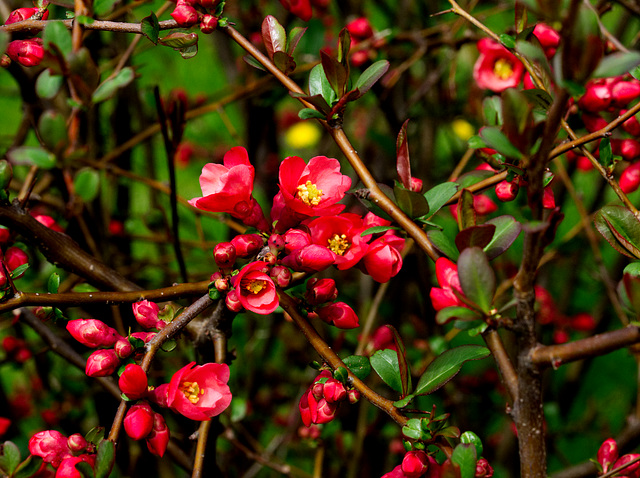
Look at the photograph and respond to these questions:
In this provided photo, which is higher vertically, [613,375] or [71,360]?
[71,360]

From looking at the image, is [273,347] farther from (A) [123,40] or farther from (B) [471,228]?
(B) [471,228]

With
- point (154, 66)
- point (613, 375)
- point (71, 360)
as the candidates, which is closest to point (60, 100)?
point (71, 360)

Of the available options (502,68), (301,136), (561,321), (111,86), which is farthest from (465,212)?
(301,136)

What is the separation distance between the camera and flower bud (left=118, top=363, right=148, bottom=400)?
1.76 ft

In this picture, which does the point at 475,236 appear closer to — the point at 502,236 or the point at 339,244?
the point at 502,236

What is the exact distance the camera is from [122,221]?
1.55 metres

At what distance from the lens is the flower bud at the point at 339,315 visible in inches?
25.0

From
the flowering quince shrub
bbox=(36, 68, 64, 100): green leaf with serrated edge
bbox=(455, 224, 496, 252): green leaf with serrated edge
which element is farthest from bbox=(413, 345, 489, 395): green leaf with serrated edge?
bbox=(36, 68, 64, 100): green leaf with serrated edge

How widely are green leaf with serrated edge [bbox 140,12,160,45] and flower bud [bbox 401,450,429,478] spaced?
507 millimetres

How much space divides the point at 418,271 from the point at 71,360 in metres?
0.69

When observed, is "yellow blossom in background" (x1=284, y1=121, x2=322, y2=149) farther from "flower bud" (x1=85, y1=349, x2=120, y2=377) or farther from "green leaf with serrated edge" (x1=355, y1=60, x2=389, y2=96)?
"flower bud" (x1=85, y1=349, x2=120, y2=377)

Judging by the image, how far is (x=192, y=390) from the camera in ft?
2.08

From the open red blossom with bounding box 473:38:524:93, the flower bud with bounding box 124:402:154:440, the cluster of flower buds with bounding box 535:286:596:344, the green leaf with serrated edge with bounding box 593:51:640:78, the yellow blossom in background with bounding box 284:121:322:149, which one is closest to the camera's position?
the green leaf with serrated edge with bounding box 593:51:640:78

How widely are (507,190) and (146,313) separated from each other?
1.40 ft
